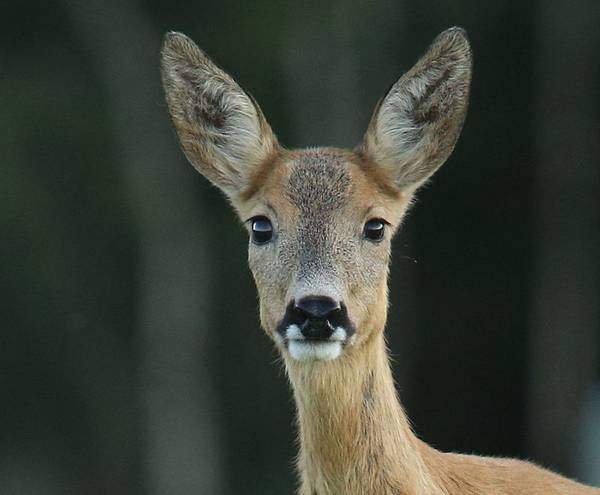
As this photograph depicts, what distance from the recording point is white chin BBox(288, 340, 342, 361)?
8914 millimetres

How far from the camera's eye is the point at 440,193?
82.3 ft

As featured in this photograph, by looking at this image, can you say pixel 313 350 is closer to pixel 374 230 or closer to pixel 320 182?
pixel 374 230

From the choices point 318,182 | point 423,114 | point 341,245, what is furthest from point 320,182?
point 423,114

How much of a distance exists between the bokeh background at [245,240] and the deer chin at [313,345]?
48.7ft

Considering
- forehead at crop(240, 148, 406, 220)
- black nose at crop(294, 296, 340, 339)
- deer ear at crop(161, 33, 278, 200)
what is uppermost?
deer ear at crop(161, 33, 278, 200)

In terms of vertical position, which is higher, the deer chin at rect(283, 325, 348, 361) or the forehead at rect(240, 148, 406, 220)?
the forehead at rect(240, 148, 406, 220)

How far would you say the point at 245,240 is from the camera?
25.7 meters

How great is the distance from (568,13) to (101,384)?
8.72 m

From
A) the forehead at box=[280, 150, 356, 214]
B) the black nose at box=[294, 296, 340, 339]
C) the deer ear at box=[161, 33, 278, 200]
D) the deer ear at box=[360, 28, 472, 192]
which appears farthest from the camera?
the deer ear at box=[161, 33, 278, 200]

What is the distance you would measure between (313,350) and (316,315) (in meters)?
0.20

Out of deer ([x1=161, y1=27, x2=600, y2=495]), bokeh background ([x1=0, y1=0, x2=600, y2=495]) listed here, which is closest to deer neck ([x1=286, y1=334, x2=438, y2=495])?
deer ([x1=161, y1=27, x2=600, y2=495])

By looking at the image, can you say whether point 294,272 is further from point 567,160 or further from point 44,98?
point 44,98

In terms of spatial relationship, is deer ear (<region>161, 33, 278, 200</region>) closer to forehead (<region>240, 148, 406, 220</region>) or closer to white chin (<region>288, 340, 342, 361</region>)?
forehead (<region>240, 148, 406, 220</region>)

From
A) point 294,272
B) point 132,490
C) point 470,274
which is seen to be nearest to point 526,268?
point 470,274
